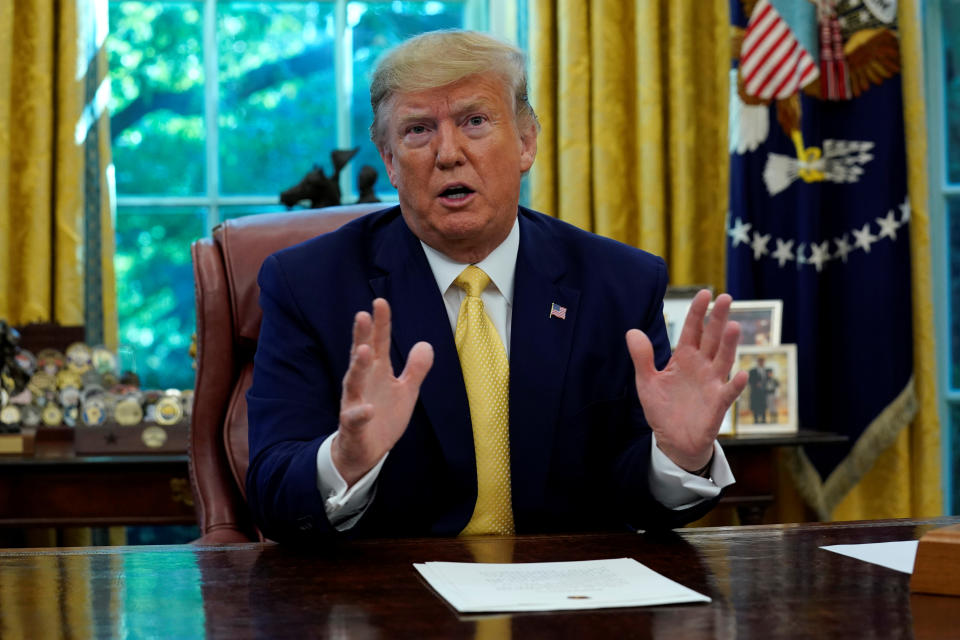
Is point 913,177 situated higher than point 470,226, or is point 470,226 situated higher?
point 913,177

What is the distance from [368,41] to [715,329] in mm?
2575

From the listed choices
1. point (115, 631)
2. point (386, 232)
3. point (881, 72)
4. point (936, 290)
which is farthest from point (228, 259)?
point (936, 290)

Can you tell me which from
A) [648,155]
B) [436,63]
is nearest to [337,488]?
[436,63]

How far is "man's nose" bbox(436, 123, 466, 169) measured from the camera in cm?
174

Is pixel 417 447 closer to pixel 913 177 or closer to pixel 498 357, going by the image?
pixel 498 357

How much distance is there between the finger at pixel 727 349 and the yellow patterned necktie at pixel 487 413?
391mm

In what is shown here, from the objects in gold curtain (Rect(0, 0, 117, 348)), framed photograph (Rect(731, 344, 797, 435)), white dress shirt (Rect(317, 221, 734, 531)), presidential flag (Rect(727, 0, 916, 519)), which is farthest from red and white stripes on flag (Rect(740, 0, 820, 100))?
gold curtain (Rect(0, 0, 117, 348))

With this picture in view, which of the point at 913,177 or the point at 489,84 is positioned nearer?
the point at 489,84

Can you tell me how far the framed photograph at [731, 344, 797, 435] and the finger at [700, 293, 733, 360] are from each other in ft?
5.15

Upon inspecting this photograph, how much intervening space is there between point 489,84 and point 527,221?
27 cm

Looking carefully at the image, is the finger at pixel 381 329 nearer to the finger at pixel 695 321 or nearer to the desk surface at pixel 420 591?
the desk surface at pixel 420 591

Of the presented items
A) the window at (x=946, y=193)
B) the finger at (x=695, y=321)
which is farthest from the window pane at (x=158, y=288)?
the finger at (x=695, y=321)

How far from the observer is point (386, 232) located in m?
1.87

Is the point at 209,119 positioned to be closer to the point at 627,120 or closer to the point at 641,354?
the point at 627,120
